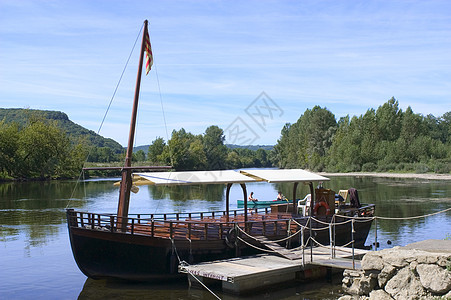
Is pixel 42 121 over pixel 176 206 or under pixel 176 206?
over

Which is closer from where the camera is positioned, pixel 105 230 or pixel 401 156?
pixel 105 230

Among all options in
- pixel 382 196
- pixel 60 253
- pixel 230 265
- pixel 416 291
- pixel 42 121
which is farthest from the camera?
pixel 42 121

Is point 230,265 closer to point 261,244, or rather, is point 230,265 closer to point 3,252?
point 261,244

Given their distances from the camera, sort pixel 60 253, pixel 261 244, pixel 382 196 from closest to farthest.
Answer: pixel 261 244
pixel 60 253
pixel 382 196

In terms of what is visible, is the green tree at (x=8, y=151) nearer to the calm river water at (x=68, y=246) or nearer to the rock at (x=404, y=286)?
the calm river water at (x=68, y=246)

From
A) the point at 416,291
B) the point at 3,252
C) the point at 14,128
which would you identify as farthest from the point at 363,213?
the point at 14,128

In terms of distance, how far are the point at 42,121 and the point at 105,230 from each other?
304 ft

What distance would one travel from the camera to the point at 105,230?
16.5 meters

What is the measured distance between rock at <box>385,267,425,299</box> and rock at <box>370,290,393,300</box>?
0.36ft

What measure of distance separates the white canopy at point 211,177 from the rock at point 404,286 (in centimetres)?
703

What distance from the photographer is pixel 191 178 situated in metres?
18.0

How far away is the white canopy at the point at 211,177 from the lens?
17570 millimetres

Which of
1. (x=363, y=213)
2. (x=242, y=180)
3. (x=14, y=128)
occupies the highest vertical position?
(x=14, y=128)

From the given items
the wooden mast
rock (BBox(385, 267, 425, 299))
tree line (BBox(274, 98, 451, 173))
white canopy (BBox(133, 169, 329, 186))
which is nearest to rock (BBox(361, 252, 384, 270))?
rock (BBox(385, 267, 425, 299))
